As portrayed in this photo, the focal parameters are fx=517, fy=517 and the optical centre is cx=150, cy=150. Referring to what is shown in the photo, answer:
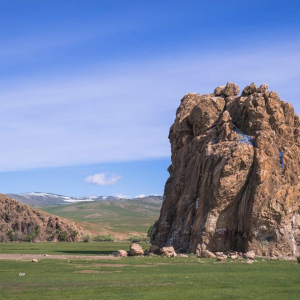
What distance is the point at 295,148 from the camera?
237ft

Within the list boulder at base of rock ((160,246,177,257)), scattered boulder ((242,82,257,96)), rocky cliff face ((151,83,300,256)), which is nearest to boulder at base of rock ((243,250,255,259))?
rocky cliff face ((151,83,300,256))

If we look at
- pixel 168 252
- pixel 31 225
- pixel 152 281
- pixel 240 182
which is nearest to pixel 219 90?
pixel 240 182

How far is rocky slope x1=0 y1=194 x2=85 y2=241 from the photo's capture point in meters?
149

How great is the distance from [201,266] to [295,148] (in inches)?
1161

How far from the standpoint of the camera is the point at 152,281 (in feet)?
122

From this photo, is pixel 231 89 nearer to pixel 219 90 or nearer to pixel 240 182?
pixel 219 90

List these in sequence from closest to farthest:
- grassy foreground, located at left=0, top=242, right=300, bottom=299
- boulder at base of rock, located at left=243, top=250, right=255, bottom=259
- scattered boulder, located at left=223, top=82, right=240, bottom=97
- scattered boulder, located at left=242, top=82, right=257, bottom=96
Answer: grassy foreground, located at left=0, top=242, right=300, bottom=299 < boulder at base of rock, located at left=243, top=250, right=255, bottom=259 < scattered boulder, located at left=242, top=82, right=257, bottom=96 < scattered boulder, located at left=223, top=82, right=240, bottom=97

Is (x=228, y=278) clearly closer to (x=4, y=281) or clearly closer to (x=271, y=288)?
(x=271, y=288)

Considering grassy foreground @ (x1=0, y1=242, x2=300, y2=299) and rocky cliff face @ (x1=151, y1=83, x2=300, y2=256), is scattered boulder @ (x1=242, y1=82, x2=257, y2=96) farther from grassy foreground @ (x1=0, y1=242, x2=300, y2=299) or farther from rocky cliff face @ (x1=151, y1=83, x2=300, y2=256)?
grassy foreground @ (x1=0, y1=242, x2=300, y2=299)

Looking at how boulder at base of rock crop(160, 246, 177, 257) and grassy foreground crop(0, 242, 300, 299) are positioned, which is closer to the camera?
grassy foreground crop(0, 242, 300, 299)

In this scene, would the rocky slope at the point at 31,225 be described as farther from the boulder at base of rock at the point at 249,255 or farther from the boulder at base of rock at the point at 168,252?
the boulder at base of rock at the point at 249,255

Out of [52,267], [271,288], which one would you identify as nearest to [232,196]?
[52,267]

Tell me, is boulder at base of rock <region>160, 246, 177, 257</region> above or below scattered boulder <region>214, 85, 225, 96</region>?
below

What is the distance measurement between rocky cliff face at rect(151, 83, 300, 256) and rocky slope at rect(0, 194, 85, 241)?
77340mm
